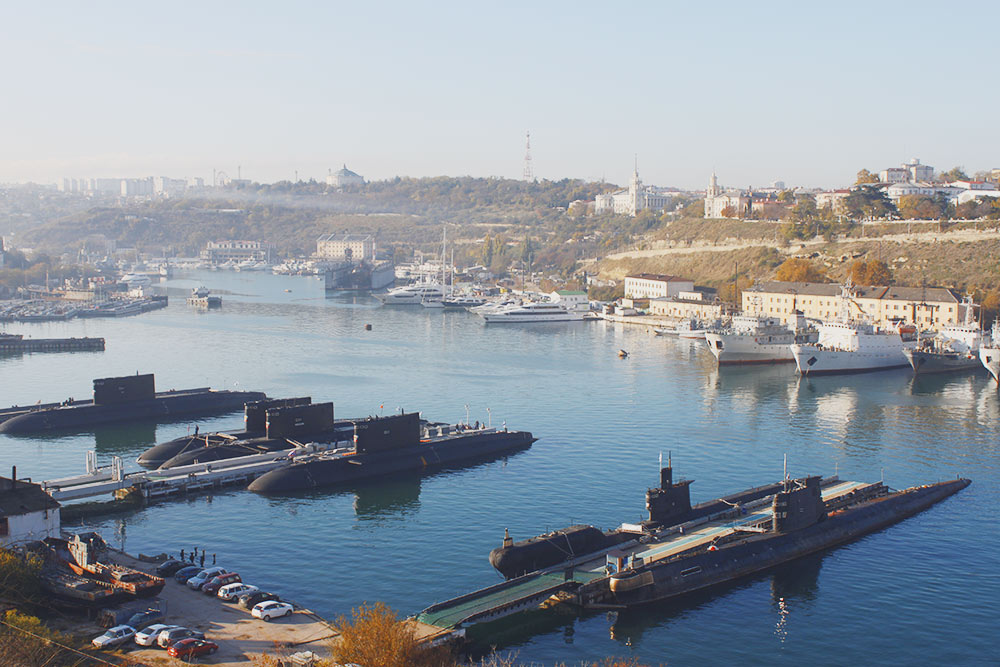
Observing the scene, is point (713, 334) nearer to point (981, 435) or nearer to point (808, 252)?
point (981, 435)

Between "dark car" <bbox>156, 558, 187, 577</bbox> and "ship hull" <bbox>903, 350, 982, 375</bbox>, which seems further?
Answer: "ship hull" <bbox>903, 350, 982, 375</bbox>

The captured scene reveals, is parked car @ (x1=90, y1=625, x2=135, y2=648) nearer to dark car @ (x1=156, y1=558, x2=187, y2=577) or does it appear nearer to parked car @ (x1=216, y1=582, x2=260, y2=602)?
parked car @ (x1=216, y1=582, x2=260, y2=602)

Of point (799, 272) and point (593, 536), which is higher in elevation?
point (799, 272)

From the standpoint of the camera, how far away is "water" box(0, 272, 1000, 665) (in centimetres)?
2305

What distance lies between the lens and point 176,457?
36.2 metres

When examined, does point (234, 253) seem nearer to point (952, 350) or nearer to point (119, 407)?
point (952, 350)

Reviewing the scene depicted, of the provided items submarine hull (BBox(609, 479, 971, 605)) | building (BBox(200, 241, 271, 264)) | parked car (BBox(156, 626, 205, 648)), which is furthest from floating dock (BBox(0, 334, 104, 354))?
building (BBox(200, 241, 271, 264))

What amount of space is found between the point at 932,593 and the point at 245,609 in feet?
54.7

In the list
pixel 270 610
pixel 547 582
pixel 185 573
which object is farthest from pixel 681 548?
pixel 185 573

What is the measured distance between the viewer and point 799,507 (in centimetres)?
2833

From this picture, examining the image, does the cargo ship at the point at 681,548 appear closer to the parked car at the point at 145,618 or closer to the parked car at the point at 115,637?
the parked car at the point at 145,618

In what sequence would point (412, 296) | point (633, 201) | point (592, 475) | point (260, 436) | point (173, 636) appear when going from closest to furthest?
point (173, 636) < point (592, 475) < point (260, 436) < point (412, 296) < point (633, 201)

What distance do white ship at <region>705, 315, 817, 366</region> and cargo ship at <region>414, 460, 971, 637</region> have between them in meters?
33.9

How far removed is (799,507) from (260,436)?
21.1 metres
